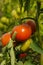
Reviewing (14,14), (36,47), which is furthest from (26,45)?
(14,14)

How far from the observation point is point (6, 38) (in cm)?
117

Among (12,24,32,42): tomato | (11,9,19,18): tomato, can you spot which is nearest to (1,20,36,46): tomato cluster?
(12,24,32,42): tomato

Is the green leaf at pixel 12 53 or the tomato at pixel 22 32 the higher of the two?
the tomato at pixel 22 32

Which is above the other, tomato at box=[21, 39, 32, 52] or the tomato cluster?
the tomato cluster

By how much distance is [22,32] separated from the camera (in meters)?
1.15

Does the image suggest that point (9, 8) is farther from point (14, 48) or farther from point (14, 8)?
point (14, 48)

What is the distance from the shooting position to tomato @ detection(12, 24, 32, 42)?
1138 millimetres

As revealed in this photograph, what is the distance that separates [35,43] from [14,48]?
9cm

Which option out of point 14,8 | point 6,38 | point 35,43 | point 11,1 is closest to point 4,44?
point 6,38

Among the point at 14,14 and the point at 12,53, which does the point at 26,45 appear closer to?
the point at 12,53

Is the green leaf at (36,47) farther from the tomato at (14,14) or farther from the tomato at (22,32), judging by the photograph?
the tomato at (14,14)

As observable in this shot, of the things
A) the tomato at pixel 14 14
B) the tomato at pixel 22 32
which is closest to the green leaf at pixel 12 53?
the tomato at pixel 22 32

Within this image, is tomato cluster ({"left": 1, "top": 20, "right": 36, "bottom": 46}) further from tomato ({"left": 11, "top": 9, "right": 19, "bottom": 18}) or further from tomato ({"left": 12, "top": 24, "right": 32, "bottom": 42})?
tomato ({"left": 11, "top": 9, "right": 19, "bottom": 18})

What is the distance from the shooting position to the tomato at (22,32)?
3.73 ft
